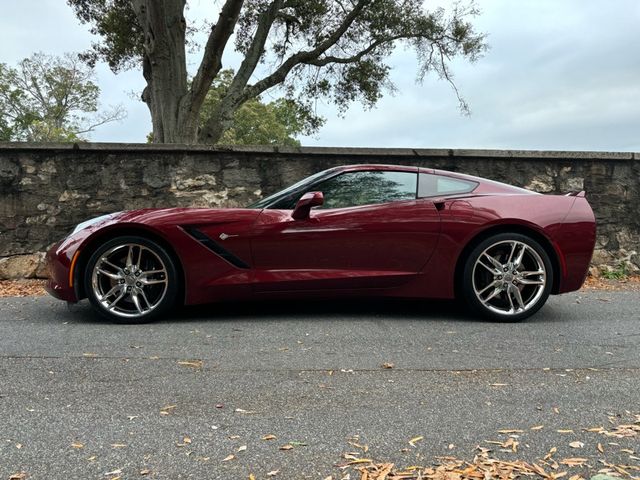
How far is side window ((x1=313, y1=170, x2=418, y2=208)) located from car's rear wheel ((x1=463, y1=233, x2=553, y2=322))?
73 centimetres

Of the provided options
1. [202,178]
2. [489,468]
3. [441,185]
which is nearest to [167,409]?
[489,468]

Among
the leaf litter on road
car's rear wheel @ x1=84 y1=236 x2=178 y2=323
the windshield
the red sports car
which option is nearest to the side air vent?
the red sports car

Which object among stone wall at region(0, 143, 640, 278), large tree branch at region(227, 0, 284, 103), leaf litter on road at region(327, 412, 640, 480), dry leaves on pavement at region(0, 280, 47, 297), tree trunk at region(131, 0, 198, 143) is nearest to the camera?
leaf litter on road at region(327, 412, 640, 480)

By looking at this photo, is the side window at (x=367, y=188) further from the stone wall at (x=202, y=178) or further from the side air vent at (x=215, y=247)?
the stone wall at (x=202, y=178)

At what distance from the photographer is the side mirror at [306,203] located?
384 centimetres

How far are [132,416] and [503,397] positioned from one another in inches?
68.8

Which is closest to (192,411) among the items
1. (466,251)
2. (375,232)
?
(375,232)

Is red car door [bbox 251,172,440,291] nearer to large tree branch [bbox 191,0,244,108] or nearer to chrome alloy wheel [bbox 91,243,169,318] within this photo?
chrome alloy wheel [bbox 91,243,169,318]

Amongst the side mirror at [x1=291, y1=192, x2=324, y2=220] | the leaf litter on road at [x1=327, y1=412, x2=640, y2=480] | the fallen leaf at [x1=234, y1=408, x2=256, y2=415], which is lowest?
the fallen leaf at [x1=234, y1=408, x2=256, y2=415]

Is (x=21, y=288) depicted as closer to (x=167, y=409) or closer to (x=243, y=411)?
(x=167, y=409)

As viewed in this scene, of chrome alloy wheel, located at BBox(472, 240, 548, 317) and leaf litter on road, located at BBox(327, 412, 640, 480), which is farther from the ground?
chrome alloy wheel, located at BBox(472, 240, 548, 317)

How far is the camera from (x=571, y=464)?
187 cm

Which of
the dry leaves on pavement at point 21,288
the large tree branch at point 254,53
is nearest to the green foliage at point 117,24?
the large tree branch at point 254,53

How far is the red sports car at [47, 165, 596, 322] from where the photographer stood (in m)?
→ 3.93
